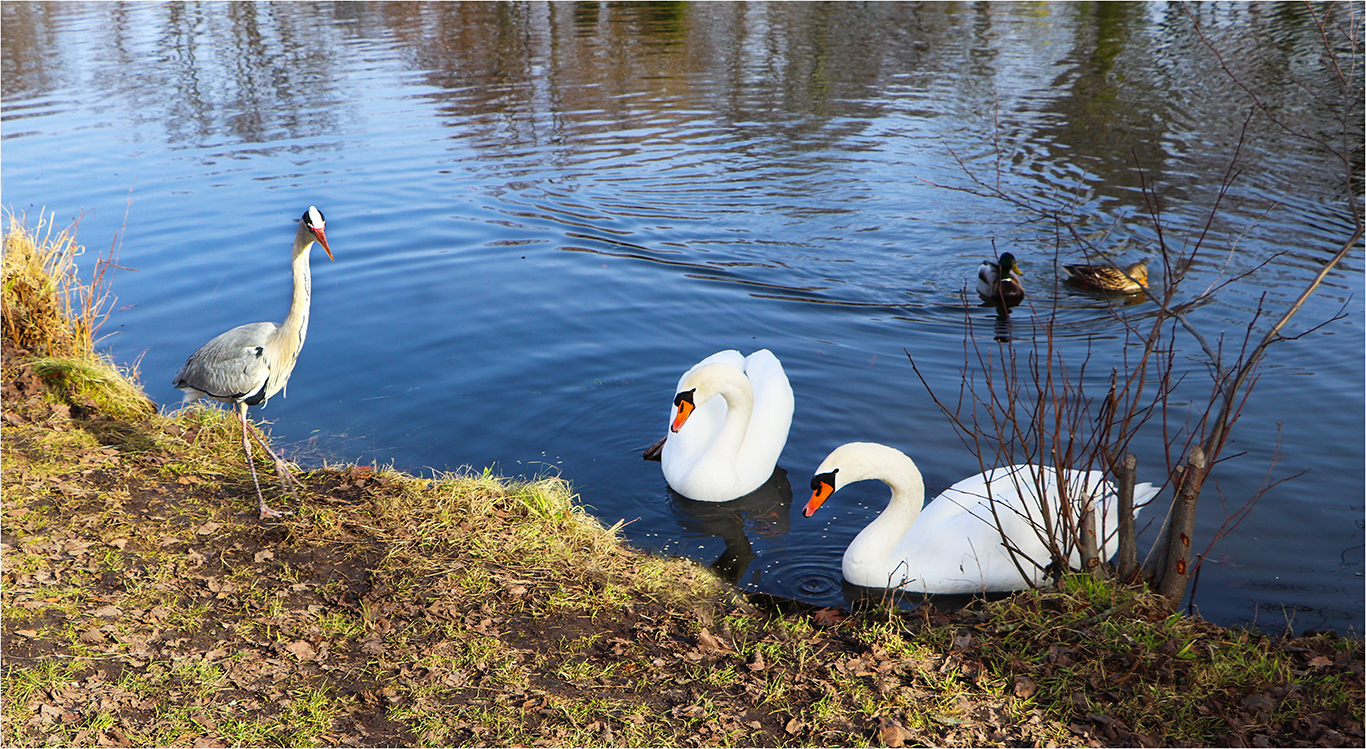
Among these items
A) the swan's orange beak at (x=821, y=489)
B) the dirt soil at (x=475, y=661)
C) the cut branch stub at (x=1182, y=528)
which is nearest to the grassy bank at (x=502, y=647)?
the dirt soil at (x=475, y=661)

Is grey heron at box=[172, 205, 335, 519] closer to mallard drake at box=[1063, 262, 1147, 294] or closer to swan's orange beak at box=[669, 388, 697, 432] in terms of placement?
swan's orange beak at box=[669, 388, 697, 432]

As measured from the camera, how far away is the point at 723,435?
660cm

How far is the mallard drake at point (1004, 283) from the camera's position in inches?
387

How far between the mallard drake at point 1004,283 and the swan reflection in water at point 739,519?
4113mm

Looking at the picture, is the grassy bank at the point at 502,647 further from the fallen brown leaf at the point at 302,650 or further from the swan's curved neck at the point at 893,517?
the swan's curved neck at the point at 893,517

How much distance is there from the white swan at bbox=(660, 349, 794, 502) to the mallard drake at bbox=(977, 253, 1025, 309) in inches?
150

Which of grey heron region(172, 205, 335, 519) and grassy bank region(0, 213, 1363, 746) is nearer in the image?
grassy bank region(0, 213, 1363, 746)

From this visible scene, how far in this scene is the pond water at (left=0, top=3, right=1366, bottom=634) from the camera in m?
6.76

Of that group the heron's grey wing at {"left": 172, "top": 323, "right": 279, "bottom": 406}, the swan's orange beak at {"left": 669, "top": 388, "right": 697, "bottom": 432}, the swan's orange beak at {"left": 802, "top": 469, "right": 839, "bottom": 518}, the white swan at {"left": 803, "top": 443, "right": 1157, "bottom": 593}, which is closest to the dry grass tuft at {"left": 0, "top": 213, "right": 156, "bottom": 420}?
the heron's grey wing at {"left": 172, "top": 323, "right": 279, "bottom": 406}

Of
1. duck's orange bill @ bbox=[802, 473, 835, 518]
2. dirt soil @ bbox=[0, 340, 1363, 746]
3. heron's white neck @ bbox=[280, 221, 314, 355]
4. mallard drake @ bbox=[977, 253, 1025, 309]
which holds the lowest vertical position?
dirt soil @ bbox=[0, 340, 1363, 746]

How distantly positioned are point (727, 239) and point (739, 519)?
19.7 ft

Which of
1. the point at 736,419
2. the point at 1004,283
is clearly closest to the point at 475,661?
the point at 736,419

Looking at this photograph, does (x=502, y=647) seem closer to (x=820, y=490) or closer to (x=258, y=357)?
(x=820, y=490)

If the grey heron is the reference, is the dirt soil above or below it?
below
